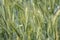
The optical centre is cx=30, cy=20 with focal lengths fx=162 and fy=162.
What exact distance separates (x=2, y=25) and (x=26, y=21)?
0.55 feet

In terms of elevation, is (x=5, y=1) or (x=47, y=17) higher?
(x=5, y=1)

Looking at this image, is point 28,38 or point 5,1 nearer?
point 5,1

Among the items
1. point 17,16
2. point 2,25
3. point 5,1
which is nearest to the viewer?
point 5,1

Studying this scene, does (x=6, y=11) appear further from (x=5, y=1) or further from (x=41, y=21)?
(x=41, y=21)

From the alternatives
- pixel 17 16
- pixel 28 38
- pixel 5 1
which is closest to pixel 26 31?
pixel 28 38

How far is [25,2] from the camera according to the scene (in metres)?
1.22

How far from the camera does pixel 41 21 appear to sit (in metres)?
1.08

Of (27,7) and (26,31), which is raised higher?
(27,7)

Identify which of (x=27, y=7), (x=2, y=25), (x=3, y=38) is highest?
(x=27, y=7)

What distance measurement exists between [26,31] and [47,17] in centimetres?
19

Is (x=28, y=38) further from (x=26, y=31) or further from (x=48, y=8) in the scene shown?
(x=48, y=8)

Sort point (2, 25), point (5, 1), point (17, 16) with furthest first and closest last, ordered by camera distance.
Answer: point (17, 16) → point (2, 25) → point (5, 1)

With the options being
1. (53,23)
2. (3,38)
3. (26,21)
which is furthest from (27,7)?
(3,38)

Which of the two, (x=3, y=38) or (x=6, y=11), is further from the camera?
(x=3, y=38)
